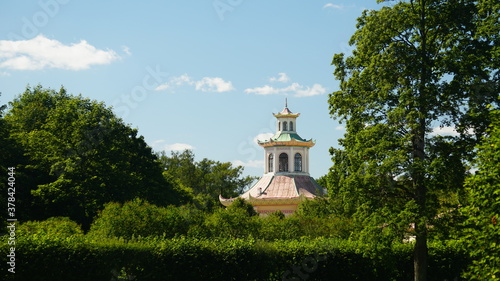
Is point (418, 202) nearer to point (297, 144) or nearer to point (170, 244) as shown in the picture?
point (170, 244)

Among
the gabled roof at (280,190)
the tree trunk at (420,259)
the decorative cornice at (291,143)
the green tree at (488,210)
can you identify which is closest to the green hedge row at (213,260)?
the tree trunk at (420,259)

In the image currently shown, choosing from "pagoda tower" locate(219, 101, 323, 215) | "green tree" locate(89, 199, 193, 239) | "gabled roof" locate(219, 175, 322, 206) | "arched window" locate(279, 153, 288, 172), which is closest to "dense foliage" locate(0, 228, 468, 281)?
"green tree" locate(89, 199, 193, 239)

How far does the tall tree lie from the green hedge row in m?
2.42

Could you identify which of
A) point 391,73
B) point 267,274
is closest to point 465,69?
point 391,73

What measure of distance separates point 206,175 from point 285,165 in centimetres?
1974

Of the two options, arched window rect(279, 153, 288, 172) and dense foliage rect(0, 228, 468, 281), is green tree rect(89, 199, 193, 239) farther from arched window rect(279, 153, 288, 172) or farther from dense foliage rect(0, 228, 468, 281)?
arched window rect(279, 153, 288, 172)

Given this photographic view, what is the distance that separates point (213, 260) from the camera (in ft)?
79.7

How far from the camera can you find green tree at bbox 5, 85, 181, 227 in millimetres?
41688

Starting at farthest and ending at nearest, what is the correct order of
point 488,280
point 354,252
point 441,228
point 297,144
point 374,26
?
point 297,144 → point 354,252 → point 374,26 → point 441,228 → point 488,280

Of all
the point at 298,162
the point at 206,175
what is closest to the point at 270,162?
the point at 298,162

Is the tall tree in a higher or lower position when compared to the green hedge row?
higher

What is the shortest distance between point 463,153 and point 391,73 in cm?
412

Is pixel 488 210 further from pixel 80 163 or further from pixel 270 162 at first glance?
pixel 270 162

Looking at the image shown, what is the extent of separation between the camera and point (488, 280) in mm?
16812
